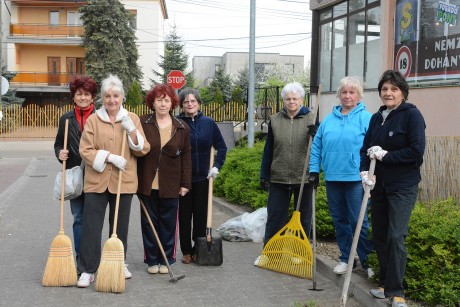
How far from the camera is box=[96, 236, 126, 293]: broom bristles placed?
17.6 ft

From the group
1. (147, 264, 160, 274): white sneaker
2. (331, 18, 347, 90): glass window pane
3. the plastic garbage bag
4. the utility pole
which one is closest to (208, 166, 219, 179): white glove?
(147, 264, 160, 274): white sneaker

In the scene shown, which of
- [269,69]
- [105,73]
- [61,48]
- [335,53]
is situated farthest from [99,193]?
[269,69]

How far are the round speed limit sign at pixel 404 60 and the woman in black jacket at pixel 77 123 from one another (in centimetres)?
743

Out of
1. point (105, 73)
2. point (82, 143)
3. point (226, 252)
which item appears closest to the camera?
point (82, 143)

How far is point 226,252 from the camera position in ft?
23.7

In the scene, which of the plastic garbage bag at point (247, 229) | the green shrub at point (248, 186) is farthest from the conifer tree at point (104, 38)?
the plastic garbage bag at point (247, 229)

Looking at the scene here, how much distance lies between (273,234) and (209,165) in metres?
1.04

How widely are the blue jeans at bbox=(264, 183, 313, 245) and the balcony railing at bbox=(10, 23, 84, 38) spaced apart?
41296mm

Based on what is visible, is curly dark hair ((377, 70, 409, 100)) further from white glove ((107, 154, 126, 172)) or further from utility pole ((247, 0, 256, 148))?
utility pole ((247, 0, 256, 148))

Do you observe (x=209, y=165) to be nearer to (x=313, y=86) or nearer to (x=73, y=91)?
(x=73, y=91)

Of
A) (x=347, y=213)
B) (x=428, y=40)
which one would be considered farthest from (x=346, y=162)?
(x=428, y=40)

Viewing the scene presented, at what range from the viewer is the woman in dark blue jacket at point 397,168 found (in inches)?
182

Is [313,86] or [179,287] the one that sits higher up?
[313,86]

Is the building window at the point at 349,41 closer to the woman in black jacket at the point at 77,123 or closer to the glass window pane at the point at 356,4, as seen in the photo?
the glass window pane at the point at 356,4
